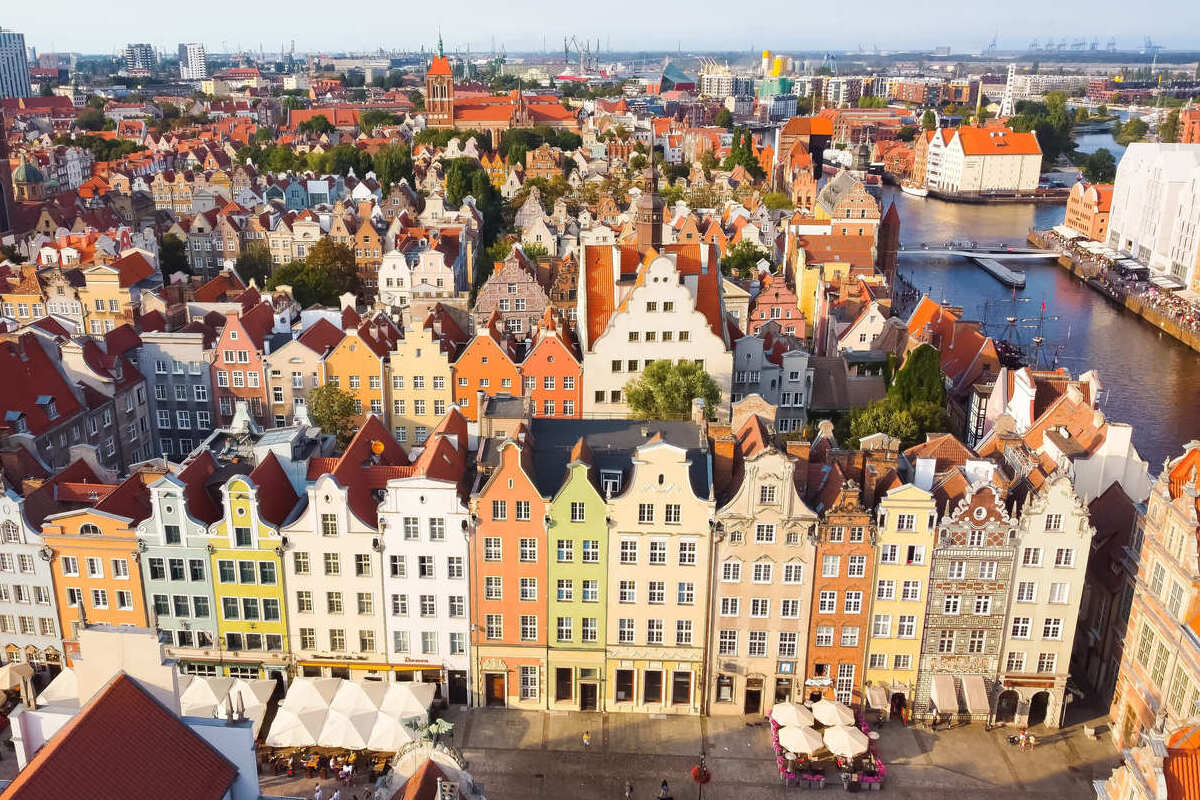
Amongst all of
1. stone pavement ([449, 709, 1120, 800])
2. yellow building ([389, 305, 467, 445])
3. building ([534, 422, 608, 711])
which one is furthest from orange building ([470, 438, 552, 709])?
yellow building ([389, 305, 467, 445])

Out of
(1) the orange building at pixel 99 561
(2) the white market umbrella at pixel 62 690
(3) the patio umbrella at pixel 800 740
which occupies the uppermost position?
(1) the orange building at pixel 99 561

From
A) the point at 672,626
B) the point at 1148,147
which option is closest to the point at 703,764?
the point at 672,626

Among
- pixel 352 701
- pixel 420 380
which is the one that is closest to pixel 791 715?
pixel 352 701

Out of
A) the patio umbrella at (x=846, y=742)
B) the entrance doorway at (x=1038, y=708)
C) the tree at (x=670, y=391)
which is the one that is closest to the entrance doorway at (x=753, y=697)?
the patio umbrella at (x=846, y=742)

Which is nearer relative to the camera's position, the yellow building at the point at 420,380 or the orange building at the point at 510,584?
the orange building at the point at 510,584

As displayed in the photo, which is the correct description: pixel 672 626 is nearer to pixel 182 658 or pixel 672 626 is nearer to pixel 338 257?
pixel 182 658

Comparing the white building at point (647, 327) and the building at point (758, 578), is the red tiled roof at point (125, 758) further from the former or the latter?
the white building at point (647, 327)
